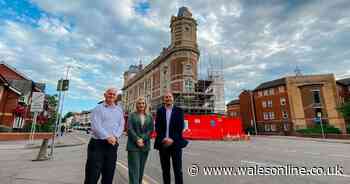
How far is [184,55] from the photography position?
37.8m

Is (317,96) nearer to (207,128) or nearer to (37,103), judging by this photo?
(207,128)

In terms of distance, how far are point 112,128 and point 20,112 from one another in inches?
1276

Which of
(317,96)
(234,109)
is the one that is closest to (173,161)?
(317,96)

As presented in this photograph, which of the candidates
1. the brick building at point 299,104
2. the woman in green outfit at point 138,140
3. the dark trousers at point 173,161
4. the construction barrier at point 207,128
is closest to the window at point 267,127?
the brick building at point 299,104

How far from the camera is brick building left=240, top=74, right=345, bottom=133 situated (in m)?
39.7

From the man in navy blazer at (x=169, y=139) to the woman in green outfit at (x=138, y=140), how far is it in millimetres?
222

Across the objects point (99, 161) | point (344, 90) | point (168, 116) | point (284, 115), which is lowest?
point (99, 161)

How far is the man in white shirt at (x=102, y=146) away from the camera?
11.3ft

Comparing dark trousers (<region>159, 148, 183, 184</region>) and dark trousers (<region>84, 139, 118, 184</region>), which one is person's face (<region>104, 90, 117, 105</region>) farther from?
dark trousers (<region>159, 148, 183, 184</region>)

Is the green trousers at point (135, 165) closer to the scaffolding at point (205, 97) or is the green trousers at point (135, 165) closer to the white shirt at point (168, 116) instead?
the white shirt at point (168, 116)

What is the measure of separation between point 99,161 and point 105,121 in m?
0.70

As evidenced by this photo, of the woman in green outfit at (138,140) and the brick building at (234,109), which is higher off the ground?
the brick building at (234,109)

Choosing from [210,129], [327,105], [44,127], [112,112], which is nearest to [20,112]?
[44,127]

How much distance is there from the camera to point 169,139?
12.4 ft
